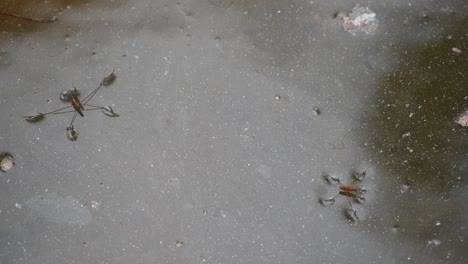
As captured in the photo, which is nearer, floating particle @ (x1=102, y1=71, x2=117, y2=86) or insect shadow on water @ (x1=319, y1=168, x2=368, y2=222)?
insect shadow on water @ (x1=319, y1=168, x2=368, y2=222)

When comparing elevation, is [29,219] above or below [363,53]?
below

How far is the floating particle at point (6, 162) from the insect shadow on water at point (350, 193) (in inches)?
59.6

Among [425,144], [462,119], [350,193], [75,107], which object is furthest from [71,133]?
[462,119]

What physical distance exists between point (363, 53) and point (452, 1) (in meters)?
0.51

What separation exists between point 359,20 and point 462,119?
0.69 m

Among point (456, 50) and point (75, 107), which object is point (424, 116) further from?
point (75, 107)

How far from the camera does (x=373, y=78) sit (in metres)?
2.22

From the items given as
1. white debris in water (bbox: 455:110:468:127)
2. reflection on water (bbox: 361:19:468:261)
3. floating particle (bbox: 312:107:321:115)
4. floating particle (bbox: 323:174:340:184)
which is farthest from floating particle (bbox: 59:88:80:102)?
white debris in water (bbox: 455:110:468:127)

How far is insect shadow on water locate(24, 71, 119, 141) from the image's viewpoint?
2229 mm

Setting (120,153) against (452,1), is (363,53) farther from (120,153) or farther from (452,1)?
(120,153)

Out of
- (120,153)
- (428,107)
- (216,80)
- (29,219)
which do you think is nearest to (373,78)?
(428,107)

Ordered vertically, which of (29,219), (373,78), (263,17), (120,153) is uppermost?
(263,17)

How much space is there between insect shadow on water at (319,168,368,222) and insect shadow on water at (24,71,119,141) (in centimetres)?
109

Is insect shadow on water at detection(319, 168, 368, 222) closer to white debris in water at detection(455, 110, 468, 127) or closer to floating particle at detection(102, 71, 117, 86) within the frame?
white debris in water at detection(455, 110, 468, 127)
